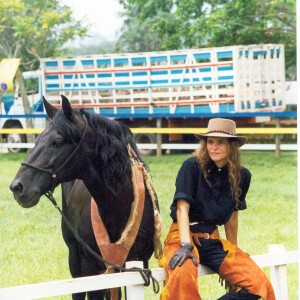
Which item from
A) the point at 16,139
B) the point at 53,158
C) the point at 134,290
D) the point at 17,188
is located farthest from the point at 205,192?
the point at 16,139

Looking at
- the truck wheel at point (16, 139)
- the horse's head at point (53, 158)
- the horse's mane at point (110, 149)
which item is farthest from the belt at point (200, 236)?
the truck wheel at point (16, 139)

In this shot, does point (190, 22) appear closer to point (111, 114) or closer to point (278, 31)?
point (278, 31)

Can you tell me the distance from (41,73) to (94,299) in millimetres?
4627

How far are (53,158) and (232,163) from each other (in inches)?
28.0

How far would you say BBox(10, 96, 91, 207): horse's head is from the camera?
3320 mm

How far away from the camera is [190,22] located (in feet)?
36.6

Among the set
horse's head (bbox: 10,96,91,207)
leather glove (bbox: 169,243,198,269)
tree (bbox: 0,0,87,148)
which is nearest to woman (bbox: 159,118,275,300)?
leather glove (bbox: 169,243,198,269)

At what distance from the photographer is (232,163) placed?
350 centimetres

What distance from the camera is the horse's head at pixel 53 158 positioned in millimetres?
3320

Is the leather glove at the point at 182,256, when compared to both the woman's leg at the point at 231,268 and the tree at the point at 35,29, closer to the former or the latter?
the woman's leg at the point at 231,268

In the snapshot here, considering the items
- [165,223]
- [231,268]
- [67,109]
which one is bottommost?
[165,223]

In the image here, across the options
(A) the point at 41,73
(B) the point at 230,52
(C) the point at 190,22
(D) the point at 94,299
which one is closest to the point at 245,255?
(D) the point at 94,299

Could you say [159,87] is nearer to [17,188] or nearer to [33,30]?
[33,30]

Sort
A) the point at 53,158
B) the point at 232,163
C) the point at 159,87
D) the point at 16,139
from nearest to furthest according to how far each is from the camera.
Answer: the point at 53,158 → the point at 232,163 → the point at 16,139 → the point at 159,87
